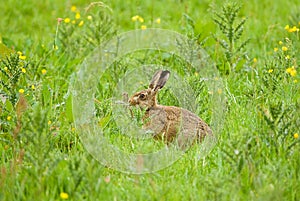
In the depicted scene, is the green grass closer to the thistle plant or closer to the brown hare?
the thistle plant

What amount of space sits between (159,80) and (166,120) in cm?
37

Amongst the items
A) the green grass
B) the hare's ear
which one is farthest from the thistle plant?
the hare's ear

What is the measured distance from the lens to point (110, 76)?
22.3 ft

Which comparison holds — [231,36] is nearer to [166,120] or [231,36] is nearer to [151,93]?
[151,93]

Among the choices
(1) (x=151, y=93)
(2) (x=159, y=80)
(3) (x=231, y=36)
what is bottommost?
(1) (x=151, y=93)

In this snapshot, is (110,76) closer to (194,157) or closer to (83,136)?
(83,136)

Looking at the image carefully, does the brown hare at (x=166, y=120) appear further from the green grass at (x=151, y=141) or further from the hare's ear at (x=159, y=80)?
the green grass at (x=151, y=141)

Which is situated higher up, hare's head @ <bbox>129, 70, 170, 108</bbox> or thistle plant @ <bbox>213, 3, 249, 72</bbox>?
thistle plant @ <bbox>213, 3, 249, 72</bbox>

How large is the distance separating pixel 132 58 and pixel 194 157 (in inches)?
97.5

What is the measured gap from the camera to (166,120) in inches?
224

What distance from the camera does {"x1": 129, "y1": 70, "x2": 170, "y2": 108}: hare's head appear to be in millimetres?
5843

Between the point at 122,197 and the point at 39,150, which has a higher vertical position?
the point at 39,150

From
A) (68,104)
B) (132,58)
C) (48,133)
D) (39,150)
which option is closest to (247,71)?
(132,58)

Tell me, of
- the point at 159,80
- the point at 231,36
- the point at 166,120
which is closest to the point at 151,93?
the point at 159,80
